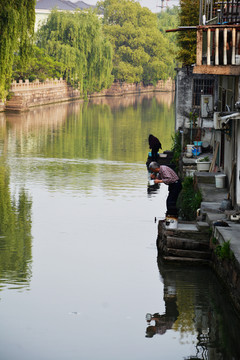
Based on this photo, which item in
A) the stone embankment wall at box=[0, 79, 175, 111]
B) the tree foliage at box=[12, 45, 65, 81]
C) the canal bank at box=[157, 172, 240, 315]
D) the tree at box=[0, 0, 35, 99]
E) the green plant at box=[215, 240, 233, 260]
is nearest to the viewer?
the green plant at box=[215, 240, 233, 260]

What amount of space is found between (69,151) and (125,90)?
59.8 metres

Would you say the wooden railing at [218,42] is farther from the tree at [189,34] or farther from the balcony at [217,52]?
the tree at [189,34]

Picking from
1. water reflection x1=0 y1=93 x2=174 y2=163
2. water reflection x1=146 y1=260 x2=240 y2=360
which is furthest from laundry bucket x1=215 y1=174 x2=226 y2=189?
water reflection x1=0 y1=93 x2=174 y2=163

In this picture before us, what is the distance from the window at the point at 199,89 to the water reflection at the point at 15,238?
1058 cm

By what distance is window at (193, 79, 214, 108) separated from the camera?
1143 inches

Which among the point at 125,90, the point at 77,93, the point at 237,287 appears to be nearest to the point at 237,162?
the point at 237,287

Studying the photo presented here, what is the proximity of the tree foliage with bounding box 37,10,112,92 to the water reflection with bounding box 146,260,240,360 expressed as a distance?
52.0 m

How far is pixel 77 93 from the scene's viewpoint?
7238 cm

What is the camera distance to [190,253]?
13.0 metres

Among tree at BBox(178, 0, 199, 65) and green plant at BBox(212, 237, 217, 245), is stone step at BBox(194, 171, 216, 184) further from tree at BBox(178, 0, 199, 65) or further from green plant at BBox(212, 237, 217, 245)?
tree at BBox(178, 0, 199, 65)

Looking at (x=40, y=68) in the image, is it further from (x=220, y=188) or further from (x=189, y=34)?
(x=220, y=188)

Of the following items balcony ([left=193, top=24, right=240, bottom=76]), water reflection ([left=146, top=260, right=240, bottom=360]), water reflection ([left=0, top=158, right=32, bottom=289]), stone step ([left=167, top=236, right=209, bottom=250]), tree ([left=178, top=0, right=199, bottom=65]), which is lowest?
water reflection ([left=146, top=260, right=240, bottom=360])

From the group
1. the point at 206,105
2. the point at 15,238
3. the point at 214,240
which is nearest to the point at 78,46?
the point at 206,105

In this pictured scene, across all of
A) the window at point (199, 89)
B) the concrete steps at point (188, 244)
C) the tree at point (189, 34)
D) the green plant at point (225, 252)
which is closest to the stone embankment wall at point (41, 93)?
the tree at point (189, 34)
